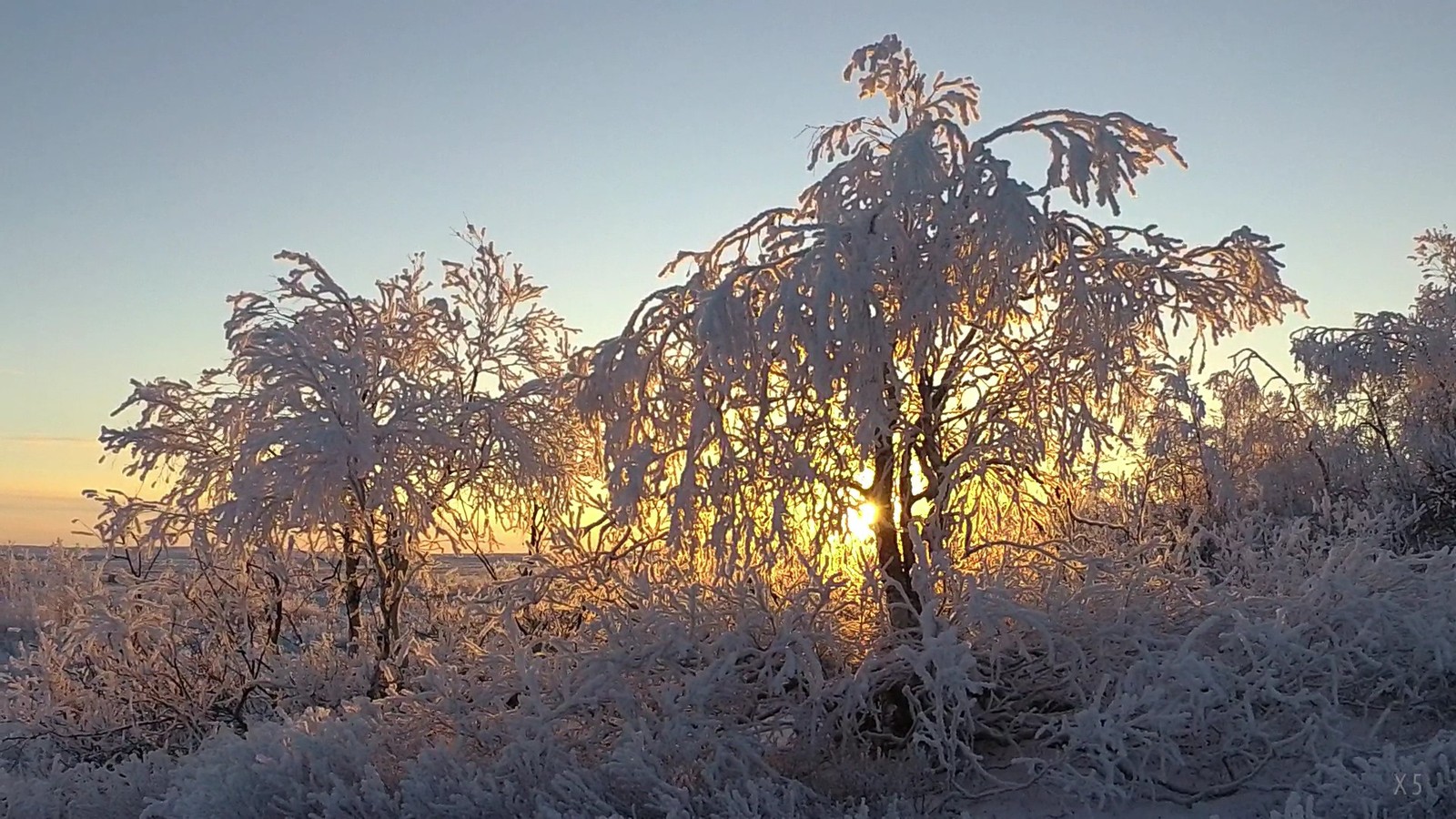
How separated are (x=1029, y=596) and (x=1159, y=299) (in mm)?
2351

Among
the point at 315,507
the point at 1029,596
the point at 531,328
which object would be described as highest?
the point at 531,328

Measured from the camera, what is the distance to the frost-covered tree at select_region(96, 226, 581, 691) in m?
10.1

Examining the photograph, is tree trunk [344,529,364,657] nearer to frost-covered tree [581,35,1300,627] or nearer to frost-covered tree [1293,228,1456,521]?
frost-covered tree [581,35,1300,627]

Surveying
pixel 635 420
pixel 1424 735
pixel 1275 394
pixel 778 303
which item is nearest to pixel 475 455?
pixel 635 420

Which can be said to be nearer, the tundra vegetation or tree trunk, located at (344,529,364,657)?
the tundra vegetation

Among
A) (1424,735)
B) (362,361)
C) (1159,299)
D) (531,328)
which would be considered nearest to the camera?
(1424,735)

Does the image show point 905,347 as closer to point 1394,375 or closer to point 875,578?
point 875,578

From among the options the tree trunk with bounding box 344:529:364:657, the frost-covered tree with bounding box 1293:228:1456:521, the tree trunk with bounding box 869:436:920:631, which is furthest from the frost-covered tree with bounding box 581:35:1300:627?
the frost-covered tree with bounding box 1293:228:1456:521

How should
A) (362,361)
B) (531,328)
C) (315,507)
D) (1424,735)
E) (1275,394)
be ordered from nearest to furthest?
(1424,735)
(315,507)
(362,361)
(531,328)
(1275,394)

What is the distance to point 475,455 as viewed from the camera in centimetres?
1165

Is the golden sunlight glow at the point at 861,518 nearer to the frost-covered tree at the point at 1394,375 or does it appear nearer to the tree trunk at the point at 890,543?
the tree trunk at the point at 890,543

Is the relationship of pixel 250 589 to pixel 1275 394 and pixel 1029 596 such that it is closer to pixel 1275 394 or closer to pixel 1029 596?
pixel 1029 596

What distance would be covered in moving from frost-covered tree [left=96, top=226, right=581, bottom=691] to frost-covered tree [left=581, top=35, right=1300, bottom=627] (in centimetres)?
200

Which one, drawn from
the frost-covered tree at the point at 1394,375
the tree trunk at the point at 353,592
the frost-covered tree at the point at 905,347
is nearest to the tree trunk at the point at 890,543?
the frost-covered tree at the point at 905,347
